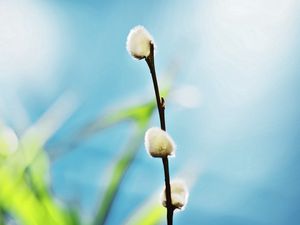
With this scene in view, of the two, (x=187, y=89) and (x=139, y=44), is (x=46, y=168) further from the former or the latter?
(x=139, y=44)

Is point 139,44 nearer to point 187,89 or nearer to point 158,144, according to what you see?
point 158,144

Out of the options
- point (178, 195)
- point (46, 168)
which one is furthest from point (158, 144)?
point (46, 168)

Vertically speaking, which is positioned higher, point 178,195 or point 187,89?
point 187,89

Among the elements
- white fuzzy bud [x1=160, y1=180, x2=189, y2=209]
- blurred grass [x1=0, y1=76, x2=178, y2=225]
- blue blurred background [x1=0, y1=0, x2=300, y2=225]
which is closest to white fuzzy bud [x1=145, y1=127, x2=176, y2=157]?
white fuzzy bud [x1=160, y1=180, x2=189, y2=209]

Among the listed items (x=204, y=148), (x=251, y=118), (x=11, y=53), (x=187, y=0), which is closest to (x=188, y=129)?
(x=204, y=148)

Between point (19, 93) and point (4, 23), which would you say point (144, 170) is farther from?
point (4, 23)

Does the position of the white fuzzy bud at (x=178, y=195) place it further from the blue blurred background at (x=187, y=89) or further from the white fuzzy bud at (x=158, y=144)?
the blue blurred background at (x=187, y=89)

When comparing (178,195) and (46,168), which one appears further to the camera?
(46,168)

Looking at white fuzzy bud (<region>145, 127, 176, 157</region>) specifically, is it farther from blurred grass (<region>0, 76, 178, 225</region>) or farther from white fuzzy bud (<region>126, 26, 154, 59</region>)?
blurred grass (<region>0, 76, 178, 225</region>)

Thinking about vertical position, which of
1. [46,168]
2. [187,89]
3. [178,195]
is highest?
[187,89]
